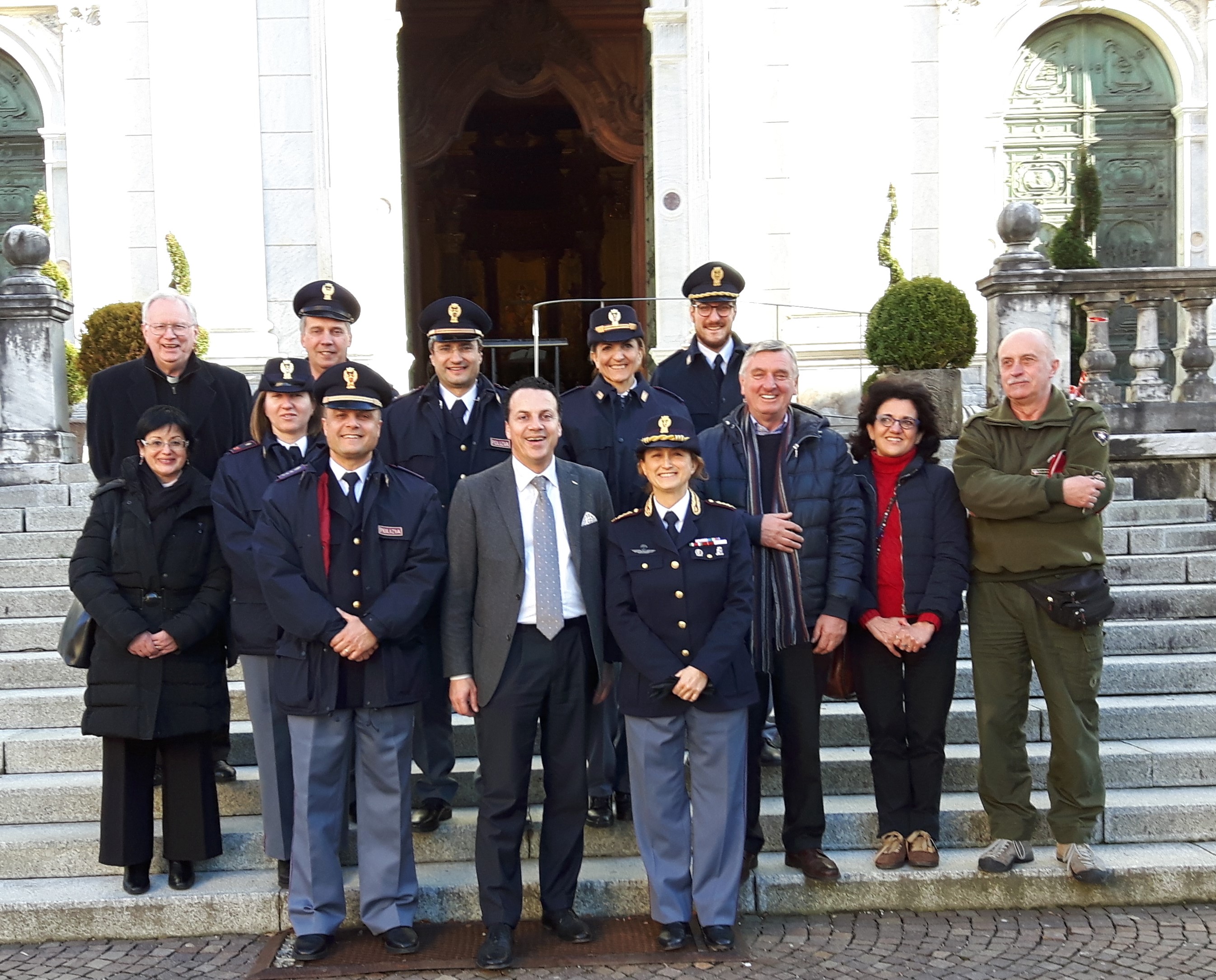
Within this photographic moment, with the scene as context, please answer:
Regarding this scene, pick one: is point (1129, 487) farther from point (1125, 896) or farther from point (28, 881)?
point (28, 881)

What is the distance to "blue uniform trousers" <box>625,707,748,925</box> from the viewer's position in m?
4.66

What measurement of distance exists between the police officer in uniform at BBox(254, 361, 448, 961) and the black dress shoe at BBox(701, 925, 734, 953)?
108 cm

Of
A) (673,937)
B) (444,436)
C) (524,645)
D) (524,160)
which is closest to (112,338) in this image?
(444,436)

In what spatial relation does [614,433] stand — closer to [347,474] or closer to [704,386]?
[704,386]

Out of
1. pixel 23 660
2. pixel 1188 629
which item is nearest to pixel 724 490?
pixel 1188 629

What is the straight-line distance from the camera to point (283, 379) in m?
5.14

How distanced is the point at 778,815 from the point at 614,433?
178 centimetres

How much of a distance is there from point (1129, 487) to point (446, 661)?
5.28 m

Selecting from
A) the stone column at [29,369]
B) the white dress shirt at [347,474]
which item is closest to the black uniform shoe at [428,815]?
the white dress shirt at [347,474]

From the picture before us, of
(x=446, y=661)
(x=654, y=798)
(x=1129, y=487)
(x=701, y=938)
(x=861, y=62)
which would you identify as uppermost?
(x=861, y=62)

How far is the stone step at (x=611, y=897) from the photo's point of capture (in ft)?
16.2

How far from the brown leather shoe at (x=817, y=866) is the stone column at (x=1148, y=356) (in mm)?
4903

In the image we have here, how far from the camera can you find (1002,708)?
5.08 m

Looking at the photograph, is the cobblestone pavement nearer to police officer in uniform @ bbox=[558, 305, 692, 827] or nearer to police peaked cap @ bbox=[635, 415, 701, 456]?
police officer in uniform @ bbox=[558, 305, 692, 827]
